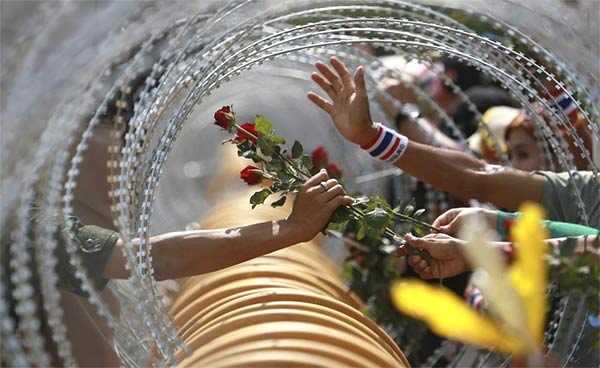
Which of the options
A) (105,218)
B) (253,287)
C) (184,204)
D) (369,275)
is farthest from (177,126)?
(184,204)

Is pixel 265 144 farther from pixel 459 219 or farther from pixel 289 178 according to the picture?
pixel 459 219

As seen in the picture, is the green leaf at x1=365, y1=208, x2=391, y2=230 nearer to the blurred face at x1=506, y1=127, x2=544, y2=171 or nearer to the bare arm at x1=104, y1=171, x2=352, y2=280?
the bare arm at x1=104, y1=171, x2=352, y2=280

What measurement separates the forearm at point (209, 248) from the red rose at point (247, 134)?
12.5 inches

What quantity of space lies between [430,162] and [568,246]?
0.87 m

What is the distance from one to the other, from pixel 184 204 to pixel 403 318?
7.70 feet

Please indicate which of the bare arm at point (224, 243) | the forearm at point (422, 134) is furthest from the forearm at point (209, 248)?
Answer: the forearm at point (422, 134)

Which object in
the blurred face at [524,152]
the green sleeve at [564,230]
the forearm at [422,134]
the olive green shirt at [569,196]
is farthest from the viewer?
the forearm at [422,134]

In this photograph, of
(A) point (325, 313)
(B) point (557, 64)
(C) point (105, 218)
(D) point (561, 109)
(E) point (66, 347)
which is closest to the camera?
(E) point (66, 347)

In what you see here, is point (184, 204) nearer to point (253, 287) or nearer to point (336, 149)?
point (336, 149)

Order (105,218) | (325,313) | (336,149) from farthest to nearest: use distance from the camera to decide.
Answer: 1. (336,149)
2. (105,218)
3. (325,313)

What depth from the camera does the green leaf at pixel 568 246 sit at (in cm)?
218

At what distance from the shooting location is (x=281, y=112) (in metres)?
6.13

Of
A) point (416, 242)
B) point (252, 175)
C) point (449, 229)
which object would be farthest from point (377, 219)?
point (252, 175)

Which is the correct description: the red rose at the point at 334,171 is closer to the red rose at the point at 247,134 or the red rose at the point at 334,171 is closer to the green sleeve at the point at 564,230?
the red rose at the point at 247,134
